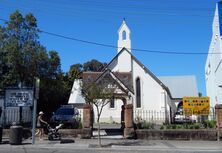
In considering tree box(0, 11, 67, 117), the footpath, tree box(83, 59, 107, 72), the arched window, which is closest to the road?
the footpath

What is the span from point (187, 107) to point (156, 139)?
353cm

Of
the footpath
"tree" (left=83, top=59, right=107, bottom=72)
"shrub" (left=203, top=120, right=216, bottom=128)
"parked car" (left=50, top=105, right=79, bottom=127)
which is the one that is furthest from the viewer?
"tree" (left=83, top=59, right=107, bottom=72)

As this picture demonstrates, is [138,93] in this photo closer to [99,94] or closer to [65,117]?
[65,117]

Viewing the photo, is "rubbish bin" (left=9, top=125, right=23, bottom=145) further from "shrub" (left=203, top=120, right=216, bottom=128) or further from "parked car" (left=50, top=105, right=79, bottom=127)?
"shrub" (left=203, top=120, right=216, bottom=128)

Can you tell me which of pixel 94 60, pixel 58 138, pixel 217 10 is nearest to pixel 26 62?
pixel 58 138

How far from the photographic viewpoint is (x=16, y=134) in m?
19.7

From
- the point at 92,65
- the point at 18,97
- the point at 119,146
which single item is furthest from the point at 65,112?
the point at 92,65

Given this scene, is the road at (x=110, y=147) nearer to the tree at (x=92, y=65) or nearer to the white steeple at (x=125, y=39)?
the white steeple at (x=125, y=39)

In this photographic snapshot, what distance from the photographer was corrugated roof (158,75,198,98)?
194ft

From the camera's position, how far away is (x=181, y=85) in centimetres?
6144

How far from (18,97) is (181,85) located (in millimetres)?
42442

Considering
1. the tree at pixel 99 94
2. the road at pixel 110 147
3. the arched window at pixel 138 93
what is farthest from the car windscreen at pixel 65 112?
the arched window at pixel 138 93

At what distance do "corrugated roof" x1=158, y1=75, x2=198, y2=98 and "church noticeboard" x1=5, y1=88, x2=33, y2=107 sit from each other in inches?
1521

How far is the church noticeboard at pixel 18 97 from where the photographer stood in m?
22.4
